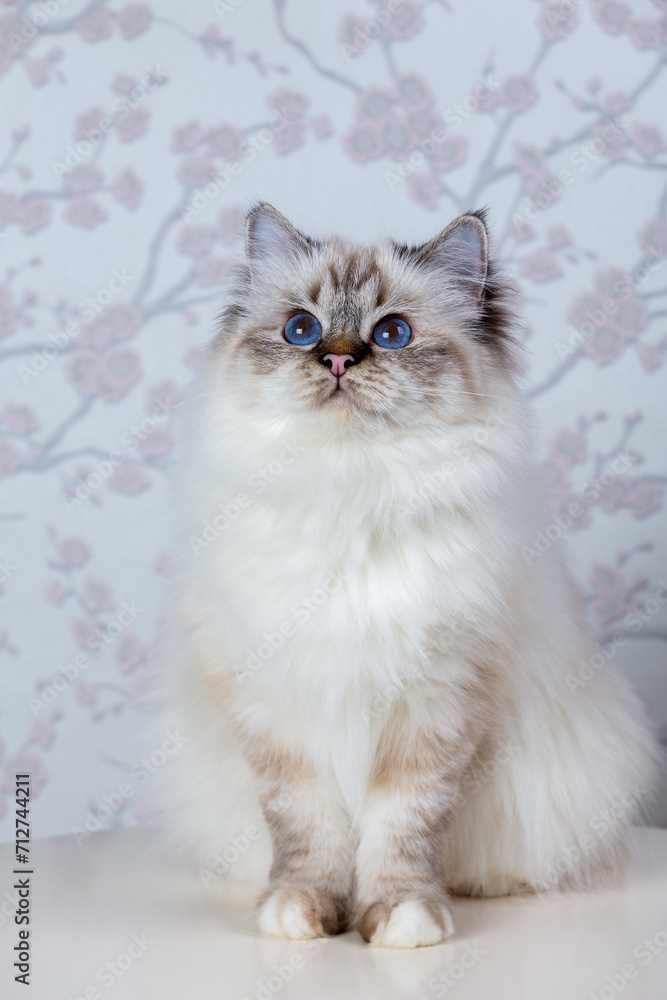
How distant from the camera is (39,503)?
3176 mm

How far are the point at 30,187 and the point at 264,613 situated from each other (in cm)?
194

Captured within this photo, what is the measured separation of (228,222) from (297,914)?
6.98 ft

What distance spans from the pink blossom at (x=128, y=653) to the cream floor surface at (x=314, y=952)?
1078 mm

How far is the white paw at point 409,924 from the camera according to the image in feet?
5.36

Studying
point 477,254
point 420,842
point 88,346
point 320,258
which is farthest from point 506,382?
point 88,346

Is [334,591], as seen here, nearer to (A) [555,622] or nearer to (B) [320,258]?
(A) [555,622]

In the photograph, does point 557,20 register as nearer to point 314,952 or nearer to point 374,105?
point 374,105

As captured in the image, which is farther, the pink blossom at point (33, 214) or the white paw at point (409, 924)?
the pink blossom at point (33, 214)

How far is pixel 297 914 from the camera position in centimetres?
170
